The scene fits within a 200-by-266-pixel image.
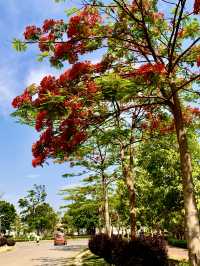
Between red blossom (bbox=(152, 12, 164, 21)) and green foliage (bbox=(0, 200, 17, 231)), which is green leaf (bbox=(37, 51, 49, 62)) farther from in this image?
green foliage (bbox=(0, 200, 17, 231))

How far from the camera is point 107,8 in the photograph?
12812mm

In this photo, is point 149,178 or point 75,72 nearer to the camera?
point 75,72

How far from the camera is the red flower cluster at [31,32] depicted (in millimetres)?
12438

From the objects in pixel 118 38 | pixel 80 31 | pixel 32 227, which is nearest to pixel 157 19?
pixel 118 38

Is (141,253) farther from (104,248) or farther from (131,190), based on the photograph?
(104,248)

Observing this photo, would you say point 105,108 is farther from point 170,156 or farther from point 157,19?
point 170,156

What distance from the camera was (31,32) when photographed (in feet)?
40.9

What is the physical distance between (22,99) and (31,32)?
Result: 1.80 m

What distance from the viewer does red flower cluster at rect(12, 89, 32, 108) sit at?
40.5 feet

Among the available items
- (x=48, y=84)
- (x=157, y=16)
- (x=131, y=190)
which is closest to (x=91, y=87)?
(x=48, y=84)

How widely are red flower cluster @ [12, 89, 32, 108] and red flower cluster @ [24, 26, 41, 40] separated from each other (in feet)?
4.64

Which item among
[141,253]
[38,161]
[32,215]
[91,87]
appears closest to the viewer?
[91,87]

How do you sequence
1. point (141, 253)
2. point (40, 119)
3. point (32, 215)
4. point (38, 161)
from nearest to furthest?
1. point (40, 119)
2. point (38, 161)
3. point (141, 253)
4. point (32, 215)

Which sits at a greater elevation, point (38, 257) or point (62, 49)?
point (62, 49)
